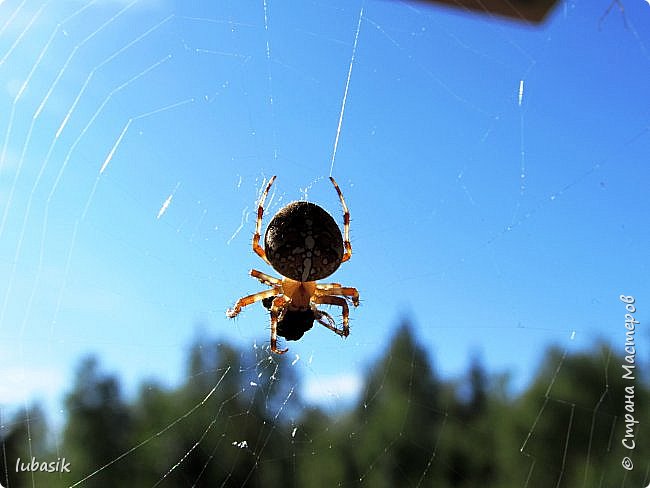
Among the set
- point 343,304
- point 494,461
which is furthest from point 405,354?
point 343,304

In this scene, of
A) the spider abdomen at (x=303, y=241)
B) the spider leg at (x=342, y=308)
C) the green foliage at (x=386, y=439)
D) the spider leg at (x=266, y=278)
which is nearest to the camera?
the spider abdomen at (x=303, y=241)

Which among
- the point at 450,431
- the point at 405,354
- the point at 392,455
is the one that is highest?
the point at 405,354

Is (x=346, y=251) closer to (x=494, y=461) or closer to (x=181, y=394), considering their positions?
(x=181, y=394)

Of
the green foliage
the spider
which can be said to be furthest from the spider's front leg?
the green foliage

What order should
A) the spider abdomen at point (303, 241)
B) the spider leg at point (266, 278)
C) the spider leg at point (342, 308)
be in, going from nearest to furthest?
the spider abdomen at point (303, 241) < the spider leg at point (266, 278) < the spider leg at point (342, 308)

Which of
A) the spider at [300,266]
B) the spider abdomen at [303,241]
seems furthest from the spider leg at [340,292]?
the spider abdomen at [303,241]

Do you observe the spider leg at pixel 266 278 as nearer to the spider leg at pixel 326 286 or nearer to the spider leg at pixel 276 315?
the spider leg at pixel 276 315

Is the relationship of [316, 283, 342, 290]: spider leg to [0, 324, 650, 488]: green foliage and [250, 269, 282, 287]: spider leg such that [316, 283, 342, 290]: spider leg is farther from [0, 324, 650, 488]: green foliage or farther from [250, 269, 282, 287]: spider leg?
[0, 324, 650, 488]: green foliage
